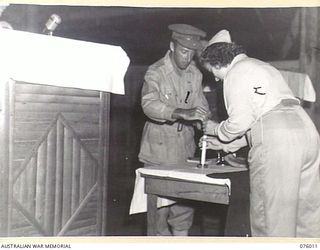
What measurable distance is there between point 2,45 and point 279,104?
697 millimetres

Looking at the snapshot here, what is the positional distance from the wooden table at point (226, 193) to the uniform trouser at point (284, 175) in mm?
Result: 38

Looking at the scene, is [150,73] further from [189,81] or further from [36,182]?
[36,182]

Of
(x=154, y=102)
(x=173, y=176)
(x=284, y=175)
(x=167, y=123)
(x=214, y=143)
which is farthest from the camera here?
(x=167, y=123)

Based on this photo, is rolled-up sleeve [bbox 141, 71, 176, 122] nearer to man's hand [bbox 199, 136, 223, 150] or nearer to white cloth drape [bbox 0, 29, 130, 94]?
man's hand [bbox 199, 136, 223, 150]

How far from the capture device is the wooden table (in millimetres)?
1153

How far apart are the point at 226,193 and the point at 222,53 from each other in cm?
40

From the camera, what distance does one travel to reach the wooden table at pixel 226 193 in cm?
115

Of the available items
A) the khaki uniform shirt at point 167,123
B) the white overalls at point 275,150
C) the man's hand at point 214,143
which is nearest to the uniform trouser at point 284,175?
the white overalls at point 275,150

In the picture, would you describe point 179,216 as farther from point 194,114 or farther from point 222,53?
point 222,53

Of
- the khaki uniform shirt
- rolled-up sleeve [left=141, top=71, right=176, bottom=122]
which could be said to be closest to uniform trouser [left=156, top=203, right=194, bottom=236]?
the khaki uniform shirt

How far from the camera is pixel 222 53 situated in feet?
4.17

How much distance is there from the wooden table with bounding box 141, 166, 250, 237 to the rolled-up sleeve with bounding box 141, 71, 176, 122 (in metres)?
0.32

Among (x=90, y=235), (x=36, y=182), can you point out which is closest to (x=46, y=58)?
(x=36, y=182)

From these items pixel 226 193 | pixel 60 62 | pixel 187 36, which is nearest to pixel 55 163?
pixel 60 62
